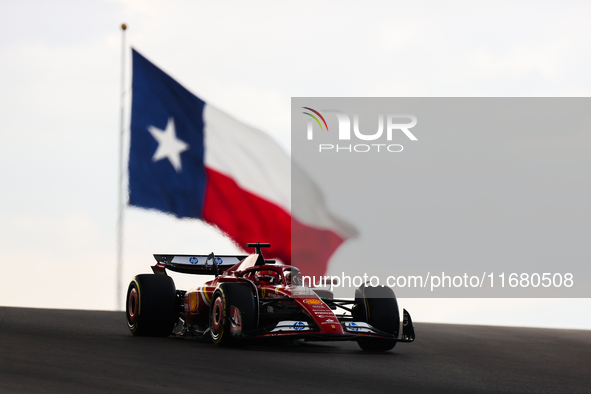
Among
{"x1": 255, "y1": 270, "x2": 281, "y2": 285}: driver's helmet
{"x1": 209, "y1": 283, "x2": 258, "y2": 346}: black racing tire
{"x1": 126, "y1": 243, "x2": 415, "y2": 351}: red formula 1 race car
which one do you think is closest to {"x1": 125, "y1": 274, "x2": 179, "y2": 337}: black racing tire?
{"x1": 126, "y1": 243, "x2": 415, "y2": 351}: red formula 1 race car

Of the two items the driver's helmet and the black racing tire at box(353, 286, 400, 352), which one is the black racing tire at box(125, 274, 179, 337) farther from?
the black racing tire at box(353, 286, 400, 352)

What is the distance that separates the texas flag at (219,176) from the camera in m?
14.7

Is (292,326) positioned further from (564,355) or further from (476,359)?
(564,355)

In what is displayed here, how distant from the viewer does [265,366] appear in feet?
29.2

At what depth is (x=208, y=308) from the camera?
41.2 feet

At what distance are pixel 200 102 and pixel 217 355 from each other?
7233 mm

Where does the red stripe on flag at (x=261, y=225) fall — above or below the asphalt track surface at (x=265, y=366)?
above

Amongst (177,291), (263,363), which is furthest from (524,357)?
(177,291)

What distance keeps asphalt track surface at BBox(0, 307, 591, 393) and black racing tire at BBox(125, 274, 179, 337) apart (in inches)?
12.5

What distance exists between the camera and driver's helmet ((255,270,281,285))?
12.2 meters

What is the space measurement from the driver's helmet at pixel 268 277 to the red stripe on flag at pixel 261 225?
168cm

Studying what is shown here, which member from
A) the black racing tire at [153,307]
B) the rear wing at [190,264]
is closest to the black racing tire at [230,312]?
the black racing tire at [153,307]

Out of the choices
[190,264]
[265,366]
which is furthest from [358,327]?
[190,264]

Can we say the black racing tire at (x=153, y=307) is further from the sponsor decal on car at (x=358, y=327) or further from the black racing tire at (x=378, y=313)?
the sponsor decal on car at (x=358, y=327)
